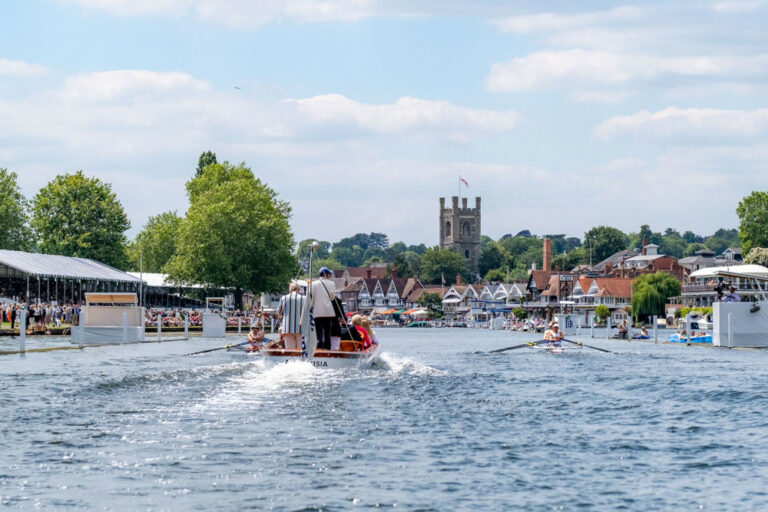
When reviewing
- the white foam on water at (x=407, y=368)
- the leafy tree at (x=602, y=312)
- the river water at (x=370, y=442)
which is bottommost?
the river water at (x=370, y=442)

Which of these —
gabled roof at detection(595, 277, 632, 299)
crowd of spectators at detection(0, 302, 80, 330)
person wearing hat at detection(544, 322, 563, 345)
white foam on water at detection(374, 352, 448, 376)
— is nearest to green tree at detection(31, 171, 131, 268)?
crowd of spectators at detection(0, 302, 80, 330)

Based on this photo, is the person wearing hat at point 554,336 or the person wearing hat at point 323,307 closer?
the person wearing hat at point 323,307

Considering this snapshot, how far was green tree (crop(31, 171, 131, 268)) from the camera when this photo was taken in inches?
4402

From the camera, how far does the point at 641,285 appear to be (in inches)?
6078

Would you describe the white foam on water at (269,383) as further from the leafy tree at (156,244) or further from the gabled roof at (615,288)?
the gabled roof at (615,288)

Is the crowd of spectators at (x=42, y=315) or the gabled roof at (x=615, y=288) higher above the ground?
the gabled roof at (x=615, y=288)

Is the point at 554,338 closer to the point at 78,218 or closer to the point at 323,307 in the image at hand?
the point at 323,307

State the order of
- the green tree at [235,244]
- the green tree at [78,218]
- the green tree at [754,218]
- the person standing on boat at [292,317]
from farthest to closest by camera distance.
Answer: the green tree at [754,218]
the green tree at [78,218]
the green tree at [235,244]
the person standing on boat at [292,317]

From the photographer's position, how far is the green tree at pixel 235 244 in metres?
99.7

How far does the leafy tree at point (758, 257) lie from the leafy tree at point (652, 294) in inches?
1195

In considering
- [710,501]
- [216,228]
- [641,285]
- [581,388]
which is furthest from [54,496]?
[641,285]

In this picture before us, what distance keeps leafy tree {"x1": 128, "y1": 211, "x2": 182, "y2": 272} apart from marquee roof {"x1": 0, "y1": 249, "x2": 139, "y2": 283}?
22893 mm

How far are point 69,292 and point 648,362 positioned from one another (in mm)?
66661

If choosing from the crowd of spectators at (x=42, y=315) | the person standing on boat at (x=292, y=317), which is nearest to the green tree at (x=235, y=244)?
the crowd of spectators at (x=42, y=315)
